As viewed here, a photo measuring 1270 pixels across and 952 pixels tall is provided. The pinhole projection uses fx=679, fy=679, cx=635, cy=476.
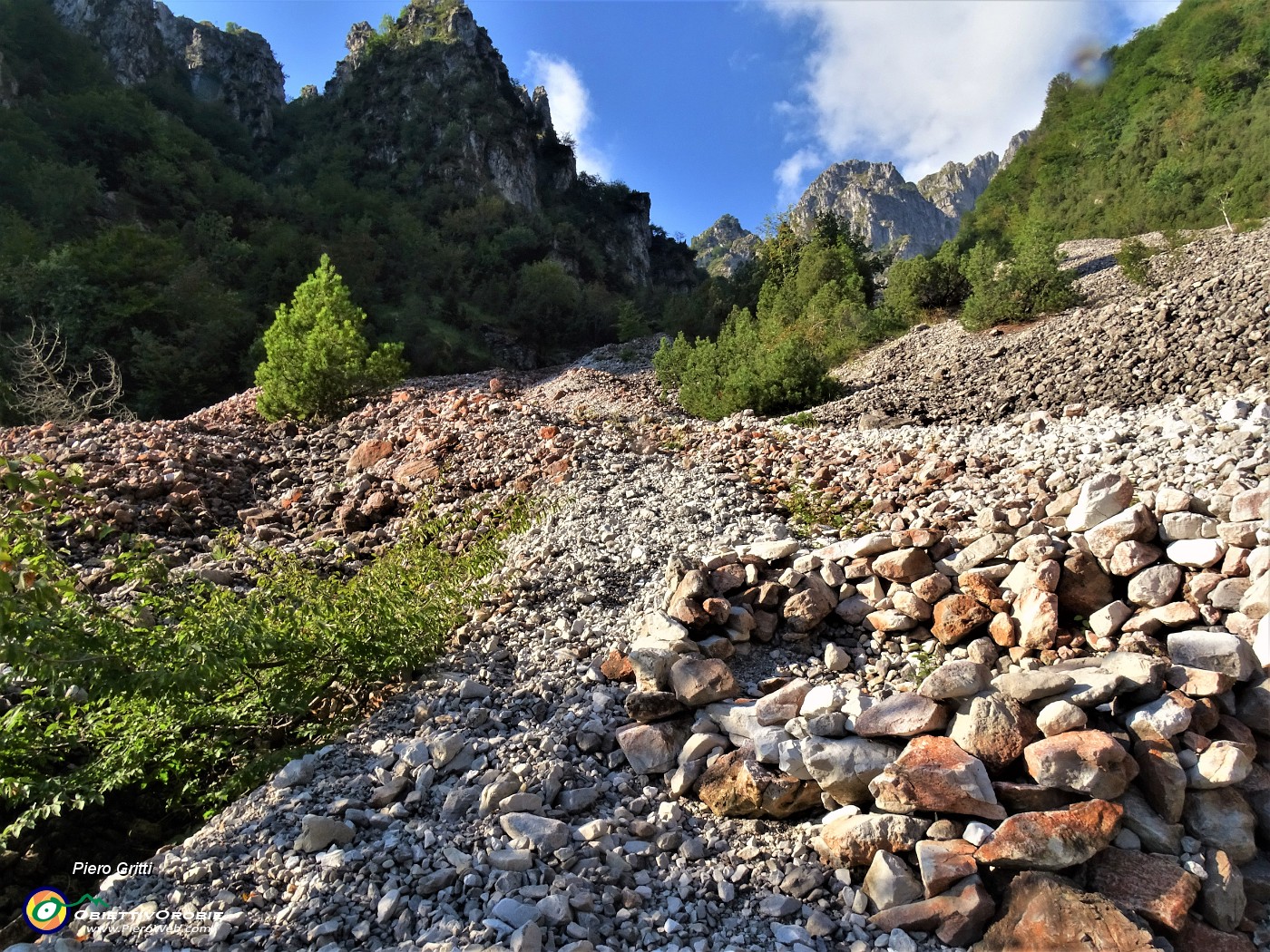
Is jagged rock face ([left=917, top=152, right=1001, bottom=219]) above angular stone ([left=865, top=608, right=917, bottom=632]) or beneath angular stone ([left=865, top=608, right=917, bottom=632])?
above

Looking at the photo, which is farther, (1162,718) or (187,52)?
(187,52)

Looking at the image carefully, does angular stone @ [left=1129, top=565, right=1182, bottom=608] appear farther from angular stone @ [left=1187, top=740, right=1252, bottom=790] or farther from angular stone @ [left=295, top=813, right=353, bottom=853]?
angular stone @ [left=295, top=813, right=353, bottom=853]

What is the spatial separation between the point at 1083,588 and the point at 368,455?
5635mm

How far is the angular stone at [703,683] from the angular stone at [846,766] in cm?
44

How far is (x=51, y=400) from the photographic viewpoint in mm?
8031

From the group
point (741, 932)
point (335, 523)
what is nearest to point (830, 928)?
point (741, 932)

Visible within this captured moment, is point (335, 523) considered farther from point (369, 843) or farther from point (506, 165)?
point (506, 165)

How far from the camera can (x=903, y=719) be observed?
6.88 feet

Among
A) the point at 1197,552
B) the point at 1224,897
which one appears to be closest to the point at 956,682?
the point at 1224,897

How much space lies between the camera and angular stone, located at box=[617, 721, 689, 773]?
89.0 inches

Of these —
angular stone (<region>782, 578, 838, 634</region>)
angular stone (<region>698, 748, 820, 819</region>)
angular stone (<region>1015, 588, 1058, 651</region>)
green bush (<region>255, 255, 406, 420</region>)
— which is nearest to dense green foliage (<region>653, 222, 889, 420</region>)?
green bush (<region>255, 255, 406, 420</region>)

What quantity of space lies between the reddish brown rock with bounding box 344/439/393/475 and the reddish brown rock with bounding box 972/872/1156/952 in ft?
18.9

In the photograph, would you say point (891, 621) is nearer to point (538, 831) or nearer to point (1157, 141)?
point (538, 831)

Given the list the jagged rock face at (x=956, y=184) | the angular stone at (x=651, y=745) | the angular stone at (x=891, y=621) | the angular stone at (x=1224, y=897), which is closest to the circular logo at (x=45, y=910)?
the angular stone at (x=651, y=745)
